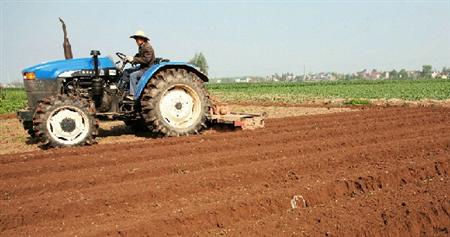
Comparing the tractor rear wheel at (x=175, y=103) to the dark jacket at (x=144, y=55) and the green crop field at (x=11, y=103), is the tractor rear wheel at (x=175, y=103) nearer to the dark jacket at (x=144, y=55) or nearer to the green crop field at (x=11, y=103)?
the dark jacket at (x=144, y=55)

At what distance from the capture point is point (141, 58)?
757 centimetres

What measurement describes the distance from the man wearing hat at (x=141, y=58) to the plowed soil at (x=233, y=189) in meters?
1.24

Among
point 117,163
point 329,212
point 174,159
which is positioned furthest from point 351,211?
point 117,163

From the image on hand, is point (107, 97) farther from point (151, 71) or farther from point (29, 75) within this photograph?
point (29, 75)

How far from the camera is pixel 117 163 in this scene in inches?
222

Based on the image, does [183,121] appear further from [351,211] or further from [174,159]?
[351,211]

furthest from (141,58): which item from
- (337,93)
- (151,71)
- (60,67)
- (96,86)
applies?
(337,93)

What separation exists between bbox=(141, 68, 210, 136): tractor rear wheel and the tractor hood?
46.2 inches

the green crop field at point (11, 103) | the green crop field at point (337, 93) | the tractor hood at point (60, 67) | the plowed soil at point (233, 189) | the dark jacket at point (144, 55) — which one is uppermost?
the dark jacket at point (144, 55)

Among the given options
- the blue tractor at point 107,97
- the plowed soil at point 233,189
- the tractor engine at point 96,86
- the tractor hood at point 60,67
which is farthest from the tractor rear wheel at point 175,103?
the tractor hood at point 60,67

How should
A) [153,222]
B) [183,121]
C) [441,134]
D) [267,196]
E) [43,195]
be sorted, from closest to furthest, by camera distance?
1. [153,222]
2. [267,196]
3. [43,195]
4. [441,134]
5. [183,121]

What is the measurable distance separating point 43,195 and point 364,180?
10.9 feet

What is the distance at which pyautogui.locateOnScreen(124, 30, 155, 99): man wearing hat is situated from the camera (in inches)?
298

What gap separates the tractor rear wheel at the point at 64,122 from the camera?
6.71 m
